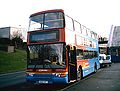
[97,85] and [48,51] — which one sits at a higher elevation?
[48,51]

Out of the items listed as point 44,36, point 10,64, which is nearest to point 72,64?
point 44,36

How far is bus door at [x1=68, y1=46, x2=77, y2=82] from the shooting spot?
13.1m

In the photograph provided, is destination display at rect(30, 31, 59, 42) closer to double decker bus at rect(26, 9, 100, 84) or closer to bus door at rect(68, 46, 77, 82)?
double decker bus at rect(26, 9, 100, 84)

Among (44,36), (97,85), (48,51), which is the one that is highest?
(44,36)

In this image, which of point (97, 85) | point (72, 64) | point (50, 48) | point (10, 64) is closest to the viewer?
point (50, 48)

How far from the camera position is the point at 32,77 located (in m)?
12.9

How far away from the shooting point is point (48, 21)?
13.1 m

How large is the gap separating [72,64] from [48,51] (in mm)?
2107

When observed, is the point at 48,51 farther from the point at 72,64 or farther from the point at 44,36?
the point at 72,64

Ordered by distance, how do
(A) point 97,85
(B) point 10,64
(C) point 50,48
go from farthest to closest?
(B) point 10,64 → (A) point 97,85 → (C) point 50,48

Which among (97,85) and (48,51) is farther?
(97,85)

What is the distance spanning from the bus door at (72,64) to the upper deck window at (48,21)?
1.60 m

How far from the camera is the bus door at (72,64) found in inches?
517

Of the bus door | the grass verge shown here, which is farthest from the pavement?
the grass verge
